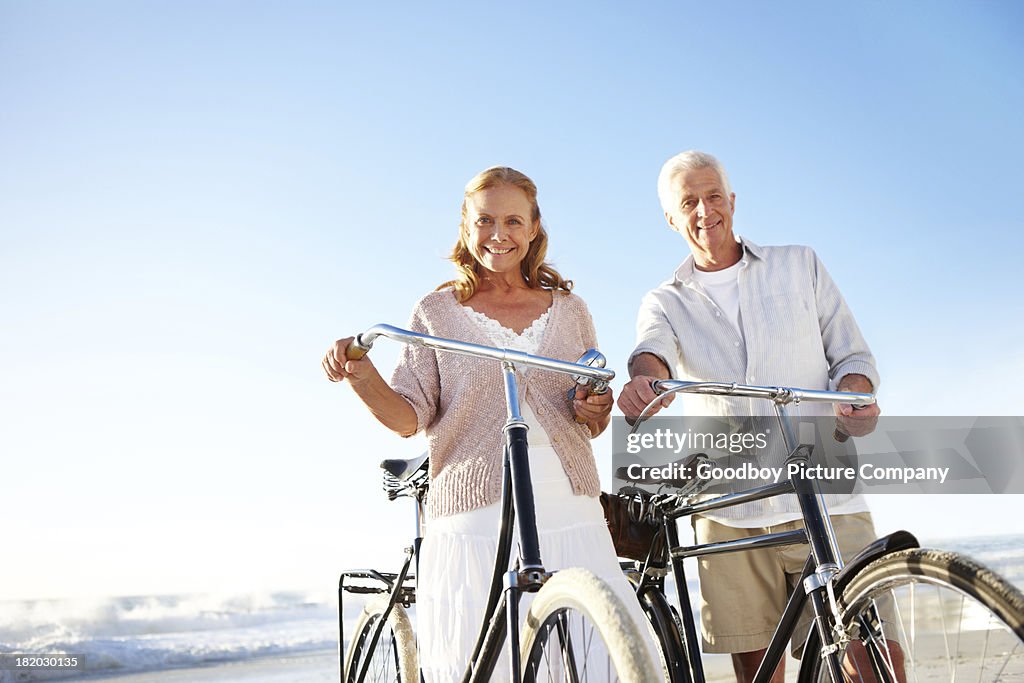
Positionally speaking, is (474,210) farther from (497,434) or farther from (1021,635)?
(1021,635)

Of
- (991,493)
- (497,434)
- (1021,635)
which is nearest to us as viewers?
(1021,635)

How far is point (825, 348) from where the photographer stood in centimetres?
273

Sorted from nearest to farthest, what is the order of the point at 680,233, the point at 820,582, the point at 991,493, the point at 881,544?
the point at 881,544
the point at 820,582
the point at 991,493
the point at 680,233

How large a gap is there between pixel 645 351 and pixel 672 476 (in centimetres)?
37

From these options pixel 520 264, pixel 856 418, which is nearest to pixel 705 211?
pixel 520 264

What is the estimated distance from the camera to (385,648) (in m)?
3.26

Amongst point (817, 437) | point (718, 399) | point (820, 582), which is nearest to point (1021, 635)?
point (820, 582)

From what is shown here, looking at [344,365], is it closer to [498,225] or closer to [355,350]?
[355,350]

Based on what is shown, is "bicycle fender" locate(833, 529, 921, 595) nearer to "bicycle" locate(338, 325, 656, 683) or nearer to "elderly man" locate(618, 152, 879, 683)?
"bicycle" locate(338, 325, 656, 683)

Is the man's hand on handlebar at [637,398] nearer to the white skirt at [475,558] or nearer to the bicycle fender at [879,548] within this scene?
the white skirt at [475,558]

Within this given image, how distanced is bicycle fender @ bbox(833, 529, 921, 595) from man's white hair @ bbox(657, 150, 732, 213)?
4.75 feet

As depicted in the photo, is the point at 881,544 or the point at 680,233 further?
the point at 680,233

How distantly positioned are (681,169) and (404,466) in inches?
50.2

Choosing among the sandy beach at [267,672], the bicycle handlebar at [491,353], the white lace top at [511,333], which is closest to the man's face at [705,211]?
the white lace top at [511,333]
